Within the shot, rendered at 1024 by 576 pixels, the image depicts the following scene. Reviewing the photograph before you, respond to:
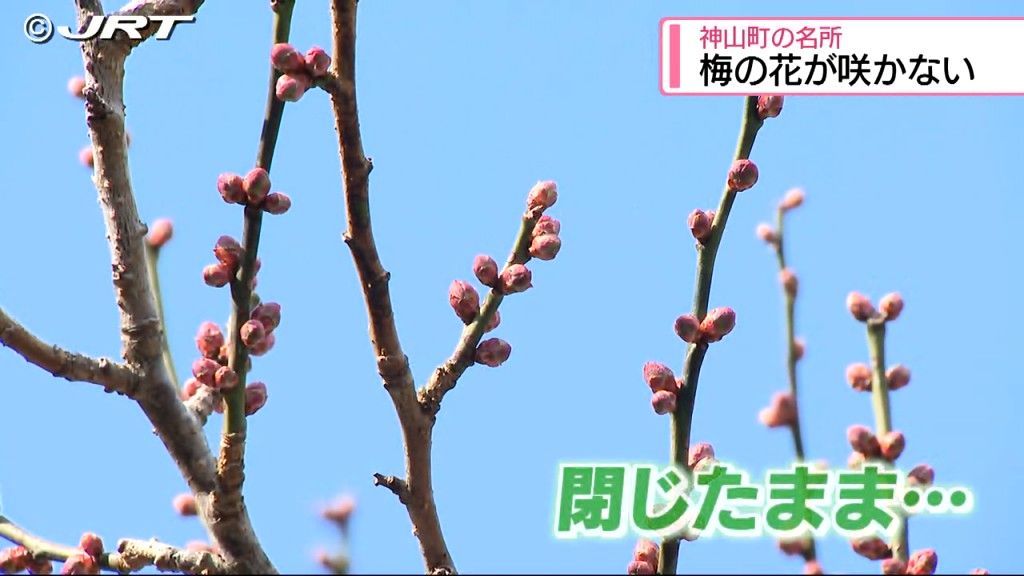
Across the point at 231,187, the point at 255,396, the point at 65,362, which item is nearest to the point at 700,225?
the point at 231,187

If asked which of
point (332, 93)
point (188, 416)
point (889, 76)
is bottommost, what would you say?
point (188, 416)

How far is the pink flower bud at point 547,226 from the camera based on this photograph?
2.42 m

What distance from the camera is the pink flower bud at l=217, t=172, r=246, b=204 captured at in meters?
2.22

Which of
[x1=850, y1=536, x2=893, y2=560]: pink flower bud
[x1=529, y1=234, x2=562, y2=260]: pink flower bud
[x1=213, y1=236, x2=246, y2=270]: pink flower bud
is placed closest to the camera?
[x1=213, y1=236, x2=246, y2=270]: pink flower bud

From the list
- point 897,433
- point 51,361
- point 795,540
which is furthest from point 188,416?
point 897,433

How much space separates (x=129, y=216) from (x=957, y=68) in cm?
244

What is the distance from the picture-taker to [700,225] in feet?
7.22

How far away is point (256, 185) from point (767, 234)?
5.11 feet

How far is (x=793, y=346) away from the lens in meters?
2.94

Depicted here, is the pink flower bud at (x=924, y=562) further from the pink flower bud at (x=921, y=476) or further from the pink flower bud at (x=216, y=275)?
the pink flower bud at (x=216, y=275)

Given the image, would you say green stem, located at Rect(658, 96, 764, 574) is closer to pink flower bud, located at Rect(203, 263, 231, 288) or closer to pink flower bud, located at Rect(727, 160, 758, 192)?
pink flower bud, located at Rect(727, 160, 758, 192)

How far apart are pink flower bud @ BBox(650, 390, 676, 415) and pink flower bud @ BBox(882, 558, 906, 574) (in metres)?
0.56

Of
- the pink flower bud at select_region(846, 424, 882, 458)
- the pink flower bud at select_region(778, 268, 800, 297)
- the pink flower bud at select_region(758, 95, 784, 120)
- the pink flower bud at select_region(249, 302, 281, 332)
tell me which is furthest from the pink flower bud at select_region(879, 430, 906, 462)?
the pink flower bud at select_region(249, 302, 281, 332)

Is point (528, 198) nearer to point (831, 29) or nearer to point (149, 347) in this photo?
point (149, 347)
